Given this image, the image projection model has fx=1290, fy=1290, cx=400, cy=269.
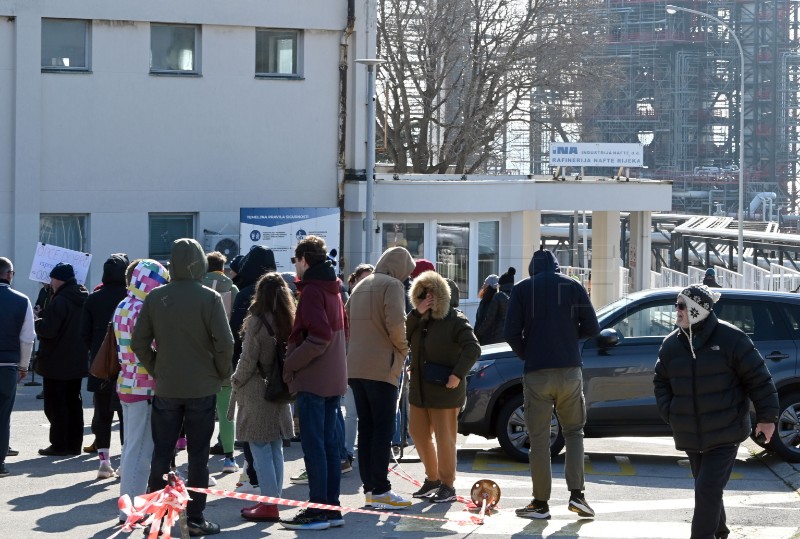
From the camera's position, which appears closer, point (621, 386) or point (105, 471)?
point (105, 471)

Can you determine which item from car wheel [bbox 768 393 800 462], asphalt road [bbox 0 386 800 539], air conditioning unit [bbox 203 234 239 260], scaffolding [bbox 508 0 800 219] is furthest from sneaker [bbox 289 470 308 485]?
scaffolding [bbox 508 0 800 219]

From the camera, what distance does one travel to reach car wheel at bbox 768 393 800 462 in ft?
38.7

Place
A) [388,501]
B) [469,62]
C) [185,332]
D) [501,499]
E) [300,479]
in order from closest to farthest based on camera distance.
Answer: [185,332] < [388,501] < [501,499] < [300,479] < [469,62]

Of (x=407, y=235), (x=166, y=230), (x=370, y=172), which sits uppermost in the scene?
(x=370, y=172)

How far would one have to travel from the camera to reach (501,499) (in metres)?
9.91

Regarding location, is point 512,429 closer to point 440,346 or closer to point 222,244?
point 440,346

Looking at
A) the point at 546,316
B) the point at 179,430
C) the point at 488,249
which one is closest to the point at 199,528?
the point at 179,430

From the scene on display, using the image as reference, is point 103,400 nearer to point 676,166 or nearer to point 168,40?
point 168,40

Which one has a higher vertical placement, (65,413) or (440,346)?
(440,346)

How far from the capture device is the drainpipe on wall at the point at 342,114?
23.8m

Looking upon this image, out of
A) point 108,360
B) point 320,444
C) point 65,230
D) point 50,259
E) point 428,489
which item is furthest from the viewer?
point 65,230

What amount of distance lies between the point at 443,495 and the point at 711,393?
2803 millimetres

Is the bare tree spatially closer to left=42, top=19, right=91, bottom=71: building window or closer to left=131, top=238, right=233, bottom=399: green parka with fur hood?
left=42, top=19, right=91, bottom=71: building window

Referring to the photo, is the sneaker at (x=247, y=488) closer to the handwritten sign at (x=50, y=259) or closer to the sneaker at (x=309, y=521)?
the sneaker at (x=309, y=521)
